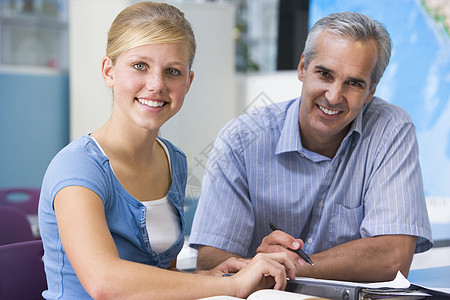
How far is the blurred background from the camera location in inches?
67.9

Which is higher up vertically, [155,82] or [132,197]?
[155,82]

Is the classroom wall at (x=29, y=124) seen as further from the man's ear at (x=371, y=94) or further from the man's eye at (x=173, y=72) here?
the man's eye at (x=173, y=72)

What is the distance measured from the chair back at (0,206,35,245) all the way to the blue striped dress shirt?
2.30 feet

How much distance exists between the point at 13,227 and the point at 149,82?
102 cm

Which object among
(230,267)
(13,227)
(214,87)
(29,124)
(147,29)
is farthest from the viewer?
(29,124)

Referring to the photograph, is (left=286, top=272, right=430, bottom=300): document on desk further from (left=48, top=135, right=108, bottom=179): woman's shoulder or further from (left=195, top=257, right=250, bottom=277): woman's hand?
(left=48, top=135, right=108, bottom=179): woman's shoulder

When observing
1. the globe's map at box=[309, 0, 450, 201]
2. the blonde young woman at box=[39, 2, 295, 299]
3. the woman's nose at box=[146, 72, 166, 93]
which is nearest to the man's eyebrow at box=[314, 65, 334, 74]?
the blonde young woman at box=[39, 2, 295, 299]

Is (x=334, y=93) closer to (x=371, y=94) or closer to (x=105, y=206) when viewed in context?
(x=371, y=94)

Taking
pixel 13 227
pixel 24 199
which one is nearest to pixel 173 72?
pixel 13 227

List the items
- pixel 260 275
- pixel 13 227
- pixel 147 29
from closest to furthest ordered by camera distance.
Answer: pixel 260 275
pixel 147 29
pixel 13 227

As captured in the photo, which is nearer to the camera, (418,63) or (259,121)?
(259,121)

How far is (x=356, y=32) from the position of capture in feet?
4.33

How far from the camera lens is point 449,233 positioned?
7.01ft

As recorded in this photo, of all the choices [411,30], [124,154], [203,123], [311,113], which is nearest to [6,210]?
[203,123]
